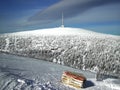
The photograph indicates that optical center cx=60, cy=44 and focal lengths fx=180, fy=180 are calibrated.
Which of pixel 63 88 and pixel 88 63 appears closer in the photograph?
pixel 63 88

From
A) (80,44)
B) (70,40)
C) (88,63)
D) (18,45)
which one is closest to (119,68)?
(88,63)

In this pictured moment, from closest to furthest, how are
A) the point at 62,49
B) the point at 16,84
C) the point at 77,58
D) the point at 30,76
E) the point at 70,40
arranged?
the point at 16,84 < the point at 30,76 < the point at 77,58 < the point at 62,49 < the point at 70,40

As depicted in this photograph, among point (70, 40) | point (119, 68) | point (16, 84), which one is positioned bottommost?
point (119, 68)

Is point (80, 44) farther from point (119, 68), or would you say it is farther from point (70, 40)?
point (119, 68)

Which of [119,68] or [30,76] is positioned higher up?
[30,76]

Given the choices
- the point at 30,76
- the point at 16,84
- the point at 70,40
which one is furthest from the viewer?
the point at 70,40
